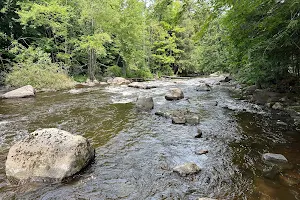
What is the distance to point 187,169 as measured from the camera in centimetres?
376

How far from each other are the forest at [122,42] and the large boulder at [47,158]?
4557mm

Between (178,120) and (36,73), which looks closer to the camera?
(178,120)

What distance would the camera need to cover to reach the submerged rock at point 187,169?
3697 millimetres

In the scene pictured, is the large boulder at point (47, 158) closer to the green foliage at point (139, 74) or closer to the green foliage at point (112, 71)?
the green foliage at point (112, 71)

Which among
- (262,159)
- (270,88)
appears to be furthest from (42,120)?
(270,88)

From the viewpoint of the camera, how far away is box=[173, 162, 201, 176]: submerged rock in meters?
3.70

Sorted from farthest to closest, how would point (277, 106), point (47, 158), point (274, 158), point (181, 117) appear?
point (277, 106) < point (181, 117) < point (274, 158) < point (47, 158)

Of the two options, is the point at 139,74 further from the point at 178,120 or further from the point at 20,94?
the point at 178,120

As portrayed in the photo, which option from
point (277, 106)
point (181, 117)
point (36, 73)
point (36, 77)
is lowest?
point (181, 117)

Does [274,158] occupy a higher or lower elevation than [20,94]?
higher

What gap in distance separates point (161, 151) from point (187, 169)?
1.10 metres

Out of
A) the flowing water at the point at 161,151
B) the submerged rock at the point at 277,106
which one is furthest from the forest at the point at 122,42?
the flowing water at the point at 161,151

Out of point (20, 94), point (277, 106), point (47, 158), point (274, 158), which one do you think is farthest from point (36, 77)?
point (274, 158)

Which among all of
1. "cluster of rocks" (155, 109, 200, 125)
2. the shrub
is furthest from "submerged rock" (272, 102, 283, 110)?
the shrub
